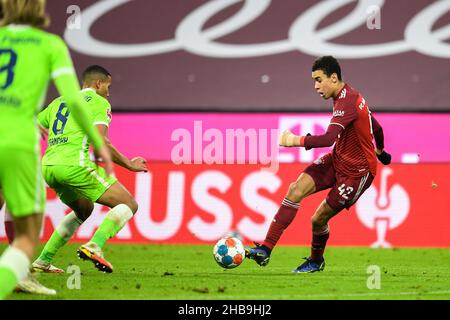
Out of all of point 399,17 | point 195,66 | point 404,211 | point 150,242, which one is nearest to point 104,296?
point 150,242

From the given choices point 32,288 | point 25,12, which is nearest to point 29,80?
point 25,12

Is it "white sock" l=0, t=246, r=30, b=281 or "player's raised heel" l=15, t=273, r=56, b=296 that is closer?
"white sock" l=0, t=246, r=30, b=281

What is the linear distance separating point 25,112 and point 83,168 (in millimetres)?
2905

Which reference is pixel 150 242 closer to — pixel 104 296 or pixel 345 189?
pixel 345 189

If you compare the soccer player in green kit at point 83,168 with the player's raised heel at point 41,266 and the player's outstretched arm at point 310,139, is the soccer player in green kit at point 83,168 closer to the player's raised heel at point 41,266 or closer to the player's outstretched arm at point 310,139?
the player's raised heel at point 41,266

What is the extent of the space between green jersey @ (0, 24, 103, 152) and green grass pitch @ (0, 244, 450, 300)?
1.74 m

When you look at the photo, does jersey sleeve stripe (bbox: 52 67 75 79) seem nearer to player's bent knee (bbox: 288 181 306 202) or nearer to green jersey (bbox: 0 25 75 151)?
green jersey (bbox: 0 25 75 151)

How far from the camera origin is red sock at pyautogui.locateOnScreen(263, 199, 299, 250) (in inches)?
312

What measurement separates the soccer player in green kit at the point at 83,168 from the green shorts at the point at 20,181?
259 cm

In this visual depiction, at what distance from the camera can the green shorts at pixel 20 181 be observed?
4.54 metres

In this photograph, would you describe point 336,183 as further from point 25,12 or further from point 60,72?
point 25,12

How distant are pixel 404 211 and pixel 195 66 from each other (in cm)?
392

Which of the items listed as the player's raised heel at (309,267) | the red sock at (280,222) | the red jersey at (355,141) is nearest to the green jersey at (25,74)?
the red sock at (280,222)

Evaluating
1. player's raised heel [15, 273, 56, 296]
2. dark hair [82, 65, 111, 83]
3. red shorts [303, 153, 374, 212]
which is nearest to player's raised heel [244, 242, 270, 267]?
red shorts [303, 153, 374, 212]
